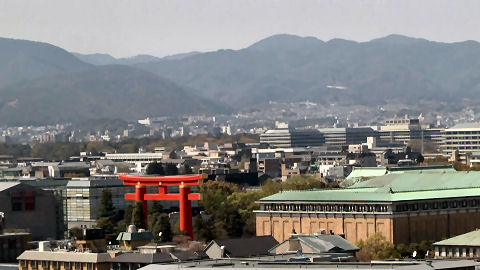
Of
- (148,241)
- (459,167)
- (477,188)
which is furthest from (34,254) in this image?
(459,167)

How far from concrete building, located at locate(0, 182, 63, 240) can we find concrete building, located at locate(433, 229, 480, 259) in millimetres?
33163

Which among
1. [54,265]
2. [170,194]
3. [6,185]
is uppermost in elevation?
[6,185]

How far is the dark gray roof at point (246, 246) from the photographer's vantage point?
97.7 metres

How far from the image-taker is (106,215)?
124938 mm

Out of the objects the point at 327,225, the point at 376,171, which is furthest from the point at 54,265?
the point at 376,171

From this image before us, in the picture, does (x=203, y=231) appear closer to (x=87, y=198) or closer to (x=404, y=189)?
(x=404, y=189)

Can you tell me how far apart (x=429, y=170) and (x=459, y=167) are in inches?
1640

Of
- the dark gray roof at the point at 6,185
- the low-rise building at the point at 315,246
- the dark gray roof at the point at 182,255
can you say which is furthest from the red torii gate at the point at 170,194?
the dark gray roof at the point at 182,255

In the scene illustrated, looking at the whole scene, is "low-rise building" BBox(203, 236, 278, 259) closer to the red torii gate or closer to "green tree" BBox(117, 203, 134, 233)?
"green tree" BBox(117, 203, 134, 233)

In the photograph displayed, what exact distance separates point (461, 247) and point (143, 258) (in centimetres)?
2339

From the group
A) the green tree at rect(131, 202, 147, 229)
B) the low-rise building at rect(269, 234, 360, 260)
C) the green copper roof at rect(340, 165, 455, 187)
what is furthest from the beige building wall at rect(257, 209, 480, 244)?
the green copper roof at rect(340, 165, 455, 187)

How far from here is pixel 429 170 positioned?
142500mm

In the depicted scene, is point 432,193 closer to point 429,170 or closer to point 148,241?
point 429,170

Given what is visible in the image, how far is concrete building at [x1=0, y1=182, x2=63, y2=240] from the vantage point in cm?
12269
